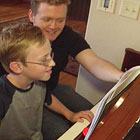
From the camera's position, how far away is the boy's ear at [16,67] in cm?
94

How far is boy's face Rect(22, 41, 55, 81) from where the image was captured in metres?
0.92

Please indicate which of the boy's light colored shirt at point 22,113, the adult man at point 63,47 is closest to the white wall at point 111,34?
the adult man at point 63,47

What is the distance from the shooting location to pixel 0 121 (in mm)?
944

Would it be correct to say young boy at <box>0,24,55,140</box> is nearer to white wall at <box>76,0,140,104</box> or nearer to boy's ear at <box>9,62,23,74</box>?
boy's ear at <box>9,62,23,74</box>

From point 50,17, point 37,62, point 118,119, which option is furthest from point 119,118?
point 50,17

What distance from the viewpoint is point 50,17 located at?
1083mm

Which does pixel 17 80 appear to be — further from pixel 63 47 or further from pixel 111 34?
pixel 111 34

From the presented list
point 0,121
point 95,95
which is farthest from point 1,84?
point 95,95

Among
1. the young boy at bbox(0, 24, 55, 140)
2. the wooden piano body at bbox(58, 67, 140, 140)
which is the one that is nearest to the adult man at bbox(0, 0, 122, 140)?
the young boy at bbox(0, 24, 55, 140)

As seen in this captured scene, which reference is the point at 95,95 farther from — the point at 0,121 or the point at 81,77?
the point at 0,121

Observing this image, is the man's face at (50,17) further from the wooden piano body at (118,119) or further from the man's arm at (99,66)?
the wooden piano body at (118,119)

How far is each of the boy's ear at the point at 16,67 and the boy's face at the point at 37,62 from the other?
0.02 meters

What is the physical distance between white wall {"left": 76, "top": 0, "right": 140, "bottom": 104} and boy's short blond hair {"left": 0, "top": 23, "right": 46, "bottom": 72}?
64 centimetres

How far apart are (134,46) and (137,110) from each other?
819 mm
